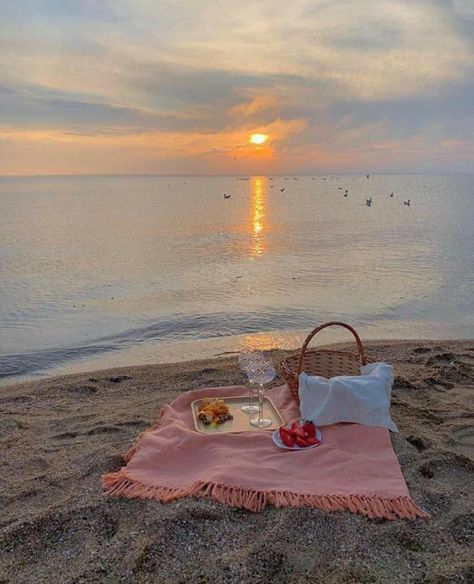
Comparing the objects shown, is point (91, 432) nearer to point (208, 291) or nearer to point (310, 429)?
point (310, 429)

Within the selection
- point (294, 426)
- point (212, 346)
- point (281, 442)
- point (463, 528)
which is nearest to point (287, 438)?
point (281, 442)

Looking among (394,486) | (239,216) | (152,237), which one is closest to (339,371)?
(394,486)

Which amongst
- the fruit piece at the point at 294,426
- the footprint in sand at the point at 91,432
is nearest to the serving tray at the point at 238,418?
the fruit piece at the point at 294,426

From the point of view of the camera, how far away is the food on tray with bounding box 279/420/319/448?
4453 mm

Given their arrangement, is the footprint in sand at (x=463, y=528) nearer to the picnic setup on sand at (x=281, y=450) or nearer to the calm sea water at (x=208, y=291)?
the picnic setup on sand at (x=281, y=450)

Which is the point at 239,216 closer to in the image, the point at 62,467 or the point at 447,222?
the point at 447,222

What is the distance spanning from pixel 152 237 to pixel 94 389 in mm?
21468

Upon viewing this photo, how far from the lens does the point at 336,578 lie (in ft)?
9.95

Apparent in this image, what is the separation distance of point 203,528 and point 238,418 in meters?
1.57

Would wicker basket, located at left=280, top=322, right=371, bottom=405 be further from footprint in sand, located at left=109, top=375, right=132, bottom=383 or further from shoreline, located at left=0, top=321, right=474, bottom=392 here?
shoreline, located at left=0, top=321, right=474, bottom=392

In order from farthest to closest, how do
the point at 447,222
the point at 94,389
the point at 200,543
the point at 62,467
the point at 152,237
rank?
the point at 447,222 < the point at 152,237 < the point at 94,389 < the point at 62,467 < the point at 200,543

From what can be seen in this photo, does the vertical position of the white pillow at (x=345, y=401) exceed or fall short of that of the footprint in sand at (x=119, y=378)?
it exceeds it

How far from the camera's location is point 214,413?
4938 mm

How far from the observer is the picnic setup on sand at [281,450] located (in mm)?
3826
